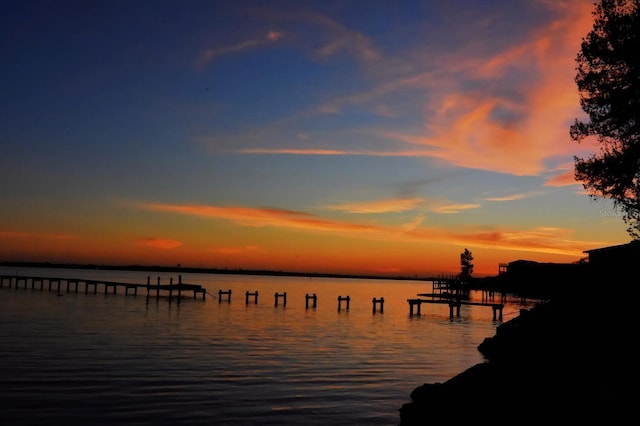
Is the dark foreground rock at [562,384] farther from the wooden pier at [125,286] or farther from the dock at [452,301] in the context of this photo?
the wooden pier at [125,286]

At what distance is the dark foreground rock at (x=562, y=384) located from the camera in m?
11.2

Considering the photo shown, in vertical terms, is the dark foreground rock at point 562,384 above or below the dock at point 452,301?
above

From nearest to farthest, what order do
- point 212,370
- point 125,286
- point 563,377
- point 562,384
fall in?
1. point 562,384
2. point 563,377
3. point 212,370
4. point 125,286

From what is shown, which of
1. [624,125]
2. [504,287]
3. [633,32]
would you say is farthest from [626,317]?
[504,287]

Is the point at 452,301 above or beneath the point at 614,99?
beneath

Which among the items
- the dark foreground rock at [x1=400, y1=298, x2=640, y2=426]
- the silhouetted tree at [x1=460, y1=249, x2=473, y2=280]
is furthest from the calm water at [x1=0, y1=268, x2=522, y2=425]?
the silhouetted tree at [x1=460, y1=249, x2=473, y2=280]

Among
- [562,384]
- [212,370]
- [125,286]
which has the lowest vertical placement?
[125,286]

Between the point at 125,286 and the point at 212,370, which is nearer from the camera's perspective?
the point at 212,370

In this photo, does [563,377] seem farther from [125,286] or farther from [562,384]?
[125,286]

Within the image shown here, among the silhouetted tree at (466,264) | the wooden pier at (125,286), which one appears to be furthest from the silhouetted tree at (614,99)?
the silhouetted tree at (466,264)

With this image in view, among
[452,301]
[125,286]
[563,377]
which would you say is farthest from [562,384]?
[125,286]

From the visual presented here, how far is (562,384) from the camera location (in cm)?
1337

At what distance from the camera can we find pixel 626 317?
59.2 feet

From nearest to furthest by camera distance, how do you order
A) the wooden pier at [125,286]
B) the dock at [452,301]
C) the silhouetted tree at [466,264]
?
1. the dock at [452,301]
2. the wooden pier at [125,286]
3. the silhouetted tree at [466,264]
